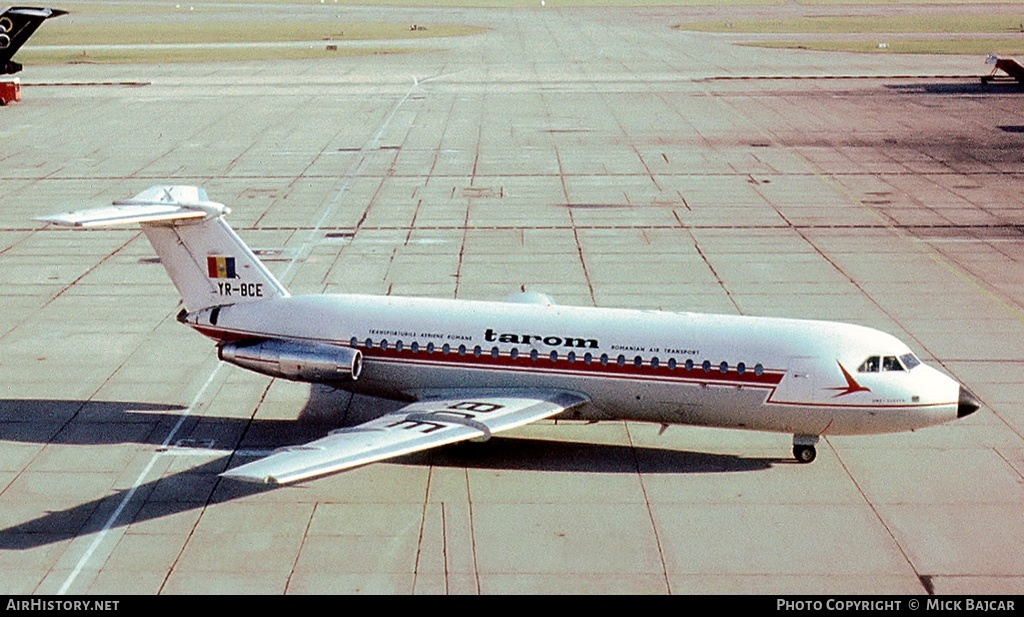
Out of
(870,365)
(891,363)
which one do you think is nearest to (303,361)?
(870,365)

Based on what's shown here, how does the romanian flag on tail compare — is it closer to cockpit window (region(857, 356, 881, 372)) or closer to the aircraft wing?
the aircraft wing

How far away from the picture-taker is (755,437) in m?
25.8

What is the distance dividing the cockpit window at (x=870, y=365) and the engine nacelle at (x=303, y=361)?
1022 centimetres

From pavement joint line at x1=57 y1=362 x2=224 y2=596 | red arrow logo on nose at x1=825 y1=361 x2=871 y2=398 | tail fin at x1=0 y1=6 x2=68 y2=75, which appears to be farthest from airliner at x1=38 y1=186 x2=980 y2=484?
tail fin at x1=0 y1=6 x2=68 y2=75

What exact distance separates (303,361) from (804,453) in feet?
34.5

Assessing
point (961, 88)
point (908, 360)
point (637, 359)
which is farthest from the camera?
point (961, 88)

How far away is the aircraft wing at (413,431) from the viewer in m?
20.0

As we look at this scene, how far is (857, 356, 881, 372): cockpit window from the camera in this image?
76.7 feet

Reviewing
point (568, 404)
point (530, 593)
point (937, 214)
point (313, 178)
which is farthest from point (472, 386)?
point (313, 178)

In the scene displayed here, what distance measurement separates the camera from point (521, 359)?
2461 centimetres

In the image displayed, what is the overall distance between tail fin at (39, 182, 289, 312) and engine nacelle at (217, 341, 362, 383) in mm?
1514

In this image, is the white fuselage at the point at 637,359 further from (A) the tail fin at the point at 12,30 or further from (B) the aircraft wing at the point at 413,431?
(A) the tail fin at the point at 12,30

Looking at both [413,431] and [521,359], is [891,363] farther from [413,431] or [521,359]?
[413,431]

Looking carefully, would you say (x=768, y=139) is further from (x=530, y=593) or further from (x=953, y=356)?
(x=530, y=593)
